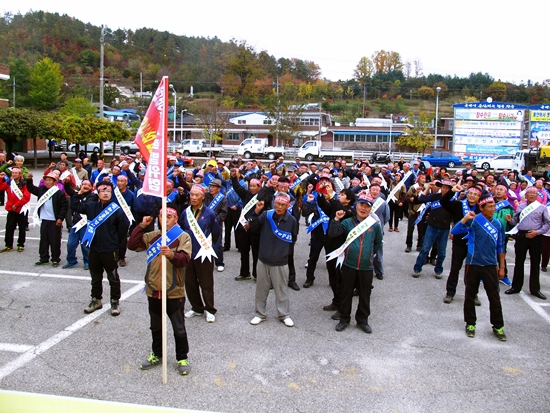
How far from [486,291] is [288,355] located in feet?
9.10

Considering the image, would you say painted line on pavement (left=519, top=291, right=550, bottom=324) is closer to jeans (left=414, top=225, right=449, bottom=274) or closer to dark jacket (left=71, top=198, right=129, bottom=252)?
jeans (left=414, top=225, right=449, bottom=274)

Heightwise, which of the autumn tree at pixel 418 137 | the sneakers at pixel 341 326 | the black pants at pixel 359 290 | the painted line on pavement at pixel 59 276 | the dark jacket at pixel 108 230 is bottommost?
the sneakers at pixel 341 326

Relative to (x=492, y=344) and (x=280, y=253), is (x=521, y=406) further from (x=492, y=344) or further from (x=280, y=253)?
(x=280, y=253)

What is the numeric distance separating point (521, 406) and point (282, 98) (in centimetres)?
5010

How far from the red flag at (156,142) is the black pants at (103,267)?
207 cm

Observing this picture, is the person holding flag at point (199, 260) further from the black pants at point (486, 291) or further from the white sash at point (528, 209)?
the white sash at point (528, 209)

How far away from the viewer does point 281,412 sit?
Answer: 4438mm

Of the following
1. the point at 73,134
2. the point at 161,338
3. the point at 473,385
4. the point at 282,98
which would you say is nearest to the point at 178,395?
the point at 161,338

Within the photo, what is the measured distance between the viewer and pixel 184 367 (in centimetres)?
506

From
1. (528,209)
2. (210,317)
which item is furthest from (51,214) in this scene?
(528,209)

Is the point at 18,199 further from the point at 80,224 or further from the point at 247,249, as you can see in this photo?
the point at 247,249

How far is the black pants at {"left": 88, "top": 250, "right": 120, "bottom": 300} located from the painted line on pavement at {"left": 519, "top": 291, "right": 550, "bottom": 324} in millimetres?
6208

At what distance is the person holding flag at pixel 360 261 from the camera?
6.30 m

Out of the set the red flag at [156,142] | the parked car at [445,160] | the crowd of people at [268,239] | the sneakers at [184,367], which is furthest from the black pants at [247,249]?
the parked car at [445,160]
